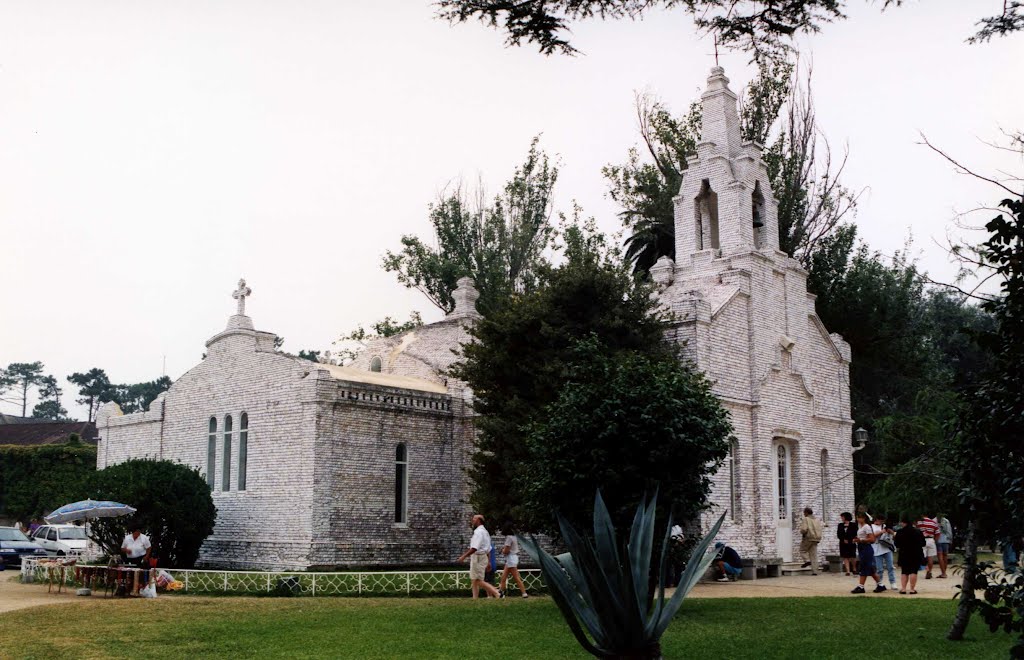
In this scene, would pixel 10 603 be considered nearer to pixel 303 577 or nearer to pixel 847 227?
pixel 303 577

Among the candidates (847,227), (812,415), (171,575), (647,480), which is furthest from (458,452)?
(847,227)

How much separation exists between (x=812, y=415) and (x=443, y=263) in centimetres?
1886

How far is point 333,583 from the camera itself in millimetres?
20484

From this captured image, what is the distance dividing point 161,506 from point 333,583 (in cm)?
475

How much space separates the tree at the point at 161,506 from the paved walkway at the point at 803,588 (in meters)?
11.1

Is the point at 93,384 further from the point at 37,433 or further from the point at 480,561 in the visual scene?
the point at 480,561

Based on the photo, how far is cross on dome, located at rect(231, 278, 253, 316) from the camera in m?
26.0

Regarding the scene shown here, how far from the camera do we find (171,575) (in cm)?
2134

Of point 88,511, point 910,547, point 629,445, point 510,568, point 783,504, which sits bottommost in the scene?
point 510,568

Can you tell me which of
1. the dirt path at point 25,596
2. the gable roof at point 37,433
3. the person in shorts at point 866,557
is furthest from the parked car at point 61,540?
the gable roof at point 37,433

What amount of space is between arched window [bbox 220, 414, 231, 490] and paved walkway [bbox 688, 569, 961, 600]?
38.4 feet

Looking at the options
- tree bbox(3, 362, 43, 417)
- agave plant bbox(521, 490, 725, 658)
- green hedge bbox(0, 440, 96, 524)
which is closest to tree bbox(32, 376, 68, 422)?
tree bbox(3, 362, 43, 417)

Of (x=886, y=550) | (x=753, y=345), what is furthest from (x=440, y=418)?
(x=886, y=550)

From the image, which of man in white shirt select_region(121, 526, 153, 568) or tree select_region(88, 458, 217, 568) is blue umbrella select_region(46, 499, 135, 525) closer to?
man in white shirt select_region(121, 526, 153, 568)
